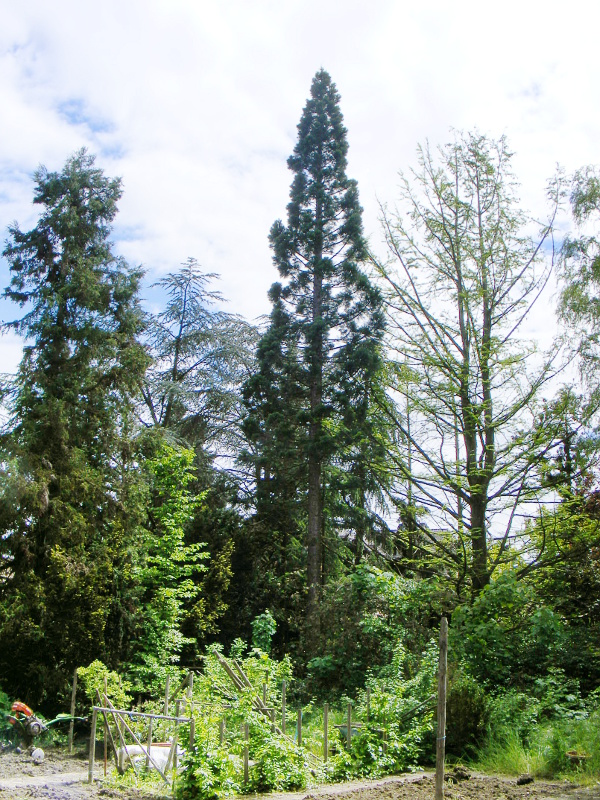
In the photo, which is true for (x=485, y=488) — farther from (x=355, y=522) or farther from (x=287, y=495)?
(x=287, y=495)

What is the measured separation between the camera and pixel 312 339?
18031 mm

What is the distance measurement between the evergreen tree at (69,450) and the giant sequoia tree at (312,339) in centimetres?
405

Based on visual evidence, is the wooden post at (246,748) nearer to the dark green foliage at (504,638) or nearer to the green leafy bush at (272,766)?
the green leafy bush at (272,766)

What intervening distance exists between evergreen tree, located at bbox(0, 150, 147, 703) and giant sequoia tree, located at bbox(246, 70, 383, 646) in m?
4.05

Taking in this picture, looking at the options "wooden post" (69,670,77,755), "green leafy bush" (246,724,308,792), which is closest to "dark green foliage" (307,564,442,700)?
"wooden post" (69,670,77,755)

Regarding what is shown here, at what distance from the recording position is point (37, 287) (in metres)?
14.9

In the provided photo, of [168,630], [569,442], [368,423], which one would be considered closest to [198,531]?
[168,630]

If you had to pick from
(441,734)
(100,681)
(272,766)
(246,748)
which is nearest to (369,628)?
(100,681)

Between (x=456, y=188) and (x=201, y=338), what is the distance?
951 cm

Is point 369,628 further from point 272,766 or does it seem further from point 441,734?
point 441,734

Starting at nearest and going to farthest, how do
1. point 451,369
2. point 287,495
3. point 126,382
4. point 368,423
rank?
point 451,369 → point 126,382 → point 368,423 → point 287,495

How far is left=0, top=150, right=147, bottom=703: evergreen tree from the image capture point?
12055 millimetres

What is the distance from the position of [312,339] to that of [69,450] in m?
7.09

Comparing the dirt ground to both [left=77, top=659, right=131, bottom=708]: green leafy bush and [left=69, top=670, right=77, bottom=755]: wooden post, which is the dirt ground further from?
[left=69, top=670, right=77, bottom=755]: wooden post
